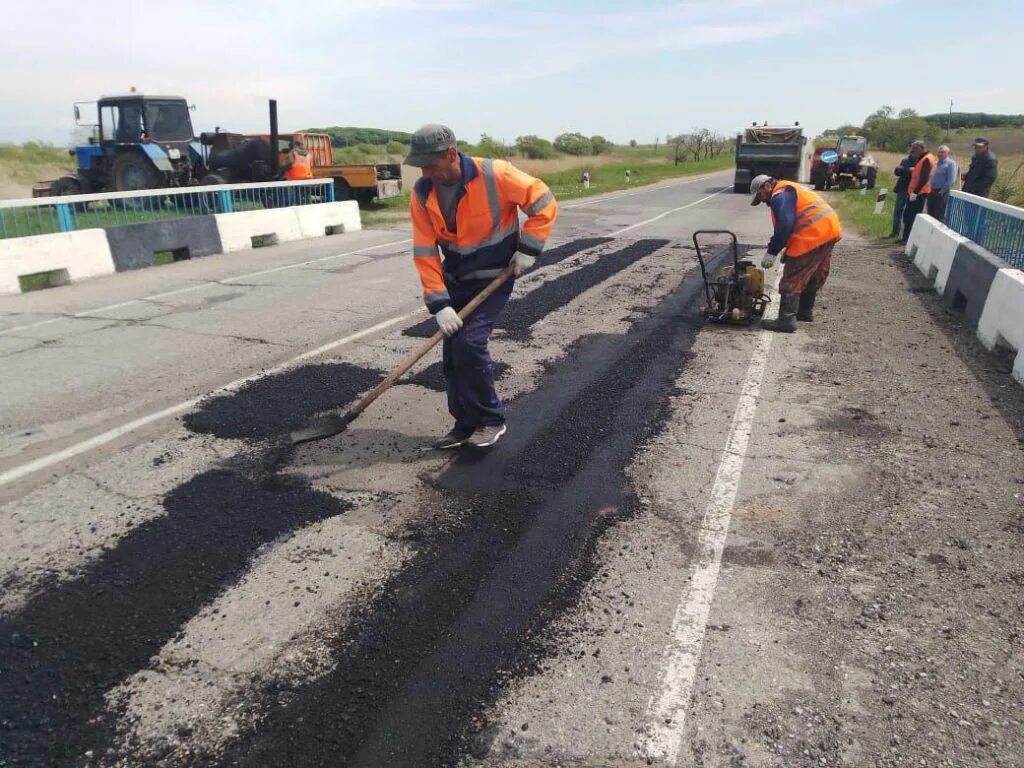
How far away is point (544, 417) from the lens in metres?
4.90

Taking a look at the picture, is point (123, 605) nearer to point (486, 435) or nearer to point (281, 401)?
point (486, 435)

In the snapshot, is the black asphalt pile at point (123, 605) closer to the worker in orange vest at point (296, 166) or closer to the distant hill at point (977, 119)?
the worker in orange vest at point (296, 166)

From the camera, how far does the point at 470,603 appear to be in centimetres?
294

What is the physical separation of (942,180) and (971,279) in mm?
4769

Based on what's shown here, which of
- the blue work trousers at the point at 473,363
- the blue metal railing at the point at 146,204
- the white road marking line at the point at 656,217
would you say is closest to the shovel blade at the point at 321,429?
the blue work trousers at the point at 473,363

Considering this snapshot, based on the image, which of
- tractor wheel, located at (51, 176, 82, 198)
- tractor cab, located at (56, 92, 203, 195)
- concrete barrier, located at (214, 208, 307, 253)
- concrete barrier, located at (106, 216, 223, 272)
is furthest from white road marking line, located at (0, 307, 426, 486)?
tractor wheel, located at (51, 176, 82, 198)

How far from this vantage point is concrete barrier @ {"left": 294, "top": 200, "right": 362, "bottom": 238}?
1449 cm

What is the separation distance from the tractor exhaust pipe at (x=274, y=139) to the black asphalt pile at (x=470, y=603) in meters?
13.1

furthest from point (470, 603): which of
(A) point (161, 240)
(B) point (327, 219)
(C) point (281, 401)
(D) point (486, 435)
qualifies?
(B) point (327, 219)

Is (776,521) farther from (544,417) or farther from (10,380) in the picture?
(10,380)

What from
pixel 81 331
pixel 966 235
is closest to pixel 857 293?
pixel 966 235

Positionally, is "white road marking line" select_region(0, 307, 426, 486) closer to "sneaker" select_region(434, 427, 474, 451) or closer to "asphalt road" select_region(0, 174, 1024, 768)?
"asphalt road" select_region(0, 174, 1024, 768)

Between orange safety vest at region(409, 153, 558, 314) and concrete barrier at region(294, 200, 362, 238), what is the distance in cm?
1099

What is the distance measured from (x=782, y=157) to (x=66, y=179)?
77.2 feet
